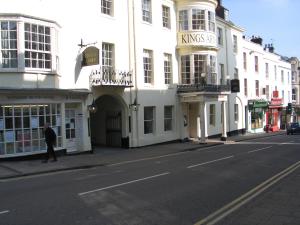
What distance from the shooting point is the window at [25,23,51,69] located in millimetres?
20141

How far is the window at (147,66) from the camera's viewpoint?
1133 inches

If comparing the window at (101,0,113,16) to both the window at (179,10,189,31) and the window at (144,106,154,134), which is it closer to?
the window at (144,106,154,134)

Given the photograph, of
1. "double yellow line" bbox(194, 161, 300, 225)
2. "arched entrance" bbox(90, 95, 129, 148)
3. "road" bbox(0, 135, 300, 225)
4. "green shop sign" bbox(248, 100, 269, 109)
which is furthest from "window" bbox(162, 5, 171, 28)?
"green shop sign" bbox(248, 100, 269, 109)

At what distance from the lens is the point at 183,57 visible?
32562 mm

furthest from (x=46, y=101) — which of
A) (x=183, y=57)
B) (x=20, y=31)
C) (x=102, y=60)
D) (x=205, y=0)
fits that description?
(x=205, y=0)

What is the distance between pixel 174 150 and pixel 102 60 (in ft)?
21.7

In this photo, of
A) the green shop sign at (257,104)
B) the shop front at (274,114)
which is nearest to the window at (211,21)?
the green shop sign at (257,104)

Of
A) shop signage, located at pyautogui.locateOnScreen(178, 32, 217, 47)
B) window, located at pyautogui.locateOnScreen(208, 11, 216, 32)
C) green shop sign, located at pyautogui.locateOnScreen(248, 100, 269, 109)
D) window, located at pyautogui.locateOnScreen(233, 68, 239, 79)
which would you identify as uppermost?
window, located at pyautogui.locateOnScreen(208, 11, 216, 32)

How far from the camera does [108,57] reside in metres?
25.8

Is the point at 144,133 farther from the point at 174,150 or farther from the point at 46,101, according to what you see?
the point at 46,101

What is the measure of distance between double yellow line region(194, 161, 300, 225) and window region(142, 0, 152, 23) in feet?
54.3

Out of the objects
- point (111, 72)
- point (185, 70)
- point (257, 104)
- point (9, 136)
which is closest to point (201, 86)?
point (185, 70)

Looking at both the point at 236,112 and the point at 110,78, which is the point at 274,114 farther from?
the point at 110,78

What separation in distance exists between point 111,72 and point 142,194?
48.1 feet
